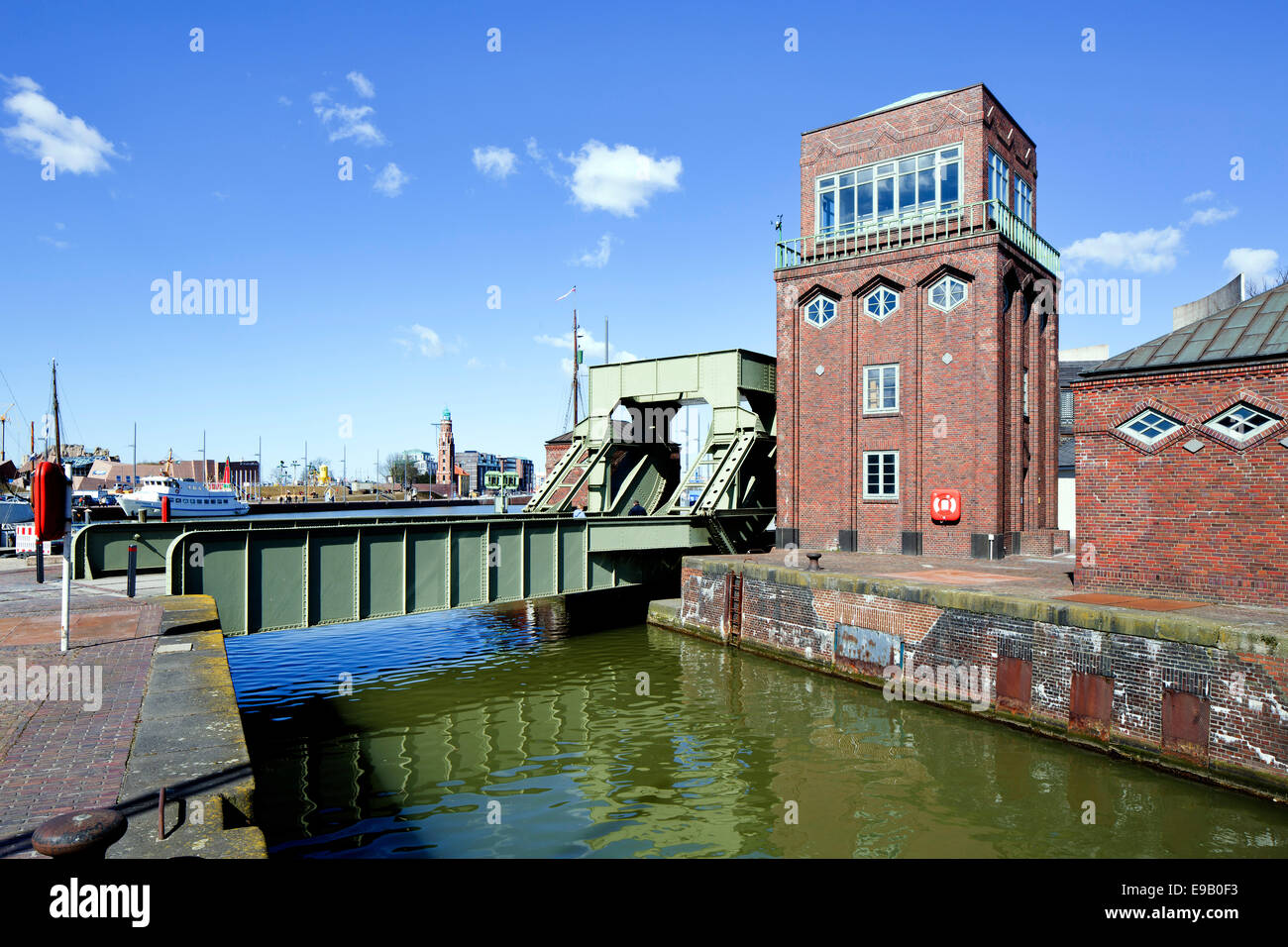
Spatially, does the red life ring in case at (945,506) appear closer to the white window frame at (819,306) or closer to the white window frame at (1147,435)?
the white window frame at (819,306)

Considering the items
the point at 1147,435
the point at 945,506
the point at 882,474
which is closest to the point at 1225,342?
the point at 1147,435

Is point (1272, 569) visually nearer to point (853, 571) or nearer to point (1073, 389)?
point (1073, 389)

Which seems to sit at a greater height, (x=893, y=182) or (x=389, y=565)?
(x=893, y=182)

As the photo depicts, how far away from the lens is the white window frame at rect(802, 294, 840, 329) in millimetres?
25750

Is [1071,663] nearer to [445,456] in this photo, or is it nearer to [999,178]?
[999,178]

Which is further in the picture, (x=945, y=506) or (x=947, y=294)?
(x=947, y=294)

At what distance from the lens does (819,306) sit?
85.5 feet

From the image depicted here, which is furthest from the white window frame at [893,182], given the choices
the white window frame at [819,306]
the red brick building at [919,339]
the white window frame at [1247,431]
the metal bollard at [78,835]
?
the metal bollard at [78,835]

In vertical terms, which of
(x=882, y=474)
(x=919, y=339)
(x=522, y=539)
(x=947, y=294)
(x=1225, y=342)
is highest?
(x=947, y=294)

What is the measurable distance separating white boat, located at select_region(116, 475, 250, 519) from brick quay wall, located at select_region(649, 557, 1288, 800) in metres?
54.3

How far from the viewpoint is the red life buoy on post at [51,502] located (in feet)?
31.4

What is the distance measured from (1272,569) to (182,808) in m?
15.2

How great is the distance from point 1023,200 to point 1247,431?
1656 centimetres
